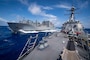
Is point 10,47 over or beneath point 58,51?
beneath

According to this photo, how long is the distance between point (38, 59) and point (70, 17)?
26.4m

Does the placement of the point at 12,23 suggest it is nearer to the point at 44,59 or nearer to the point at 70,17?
the point at 70,17

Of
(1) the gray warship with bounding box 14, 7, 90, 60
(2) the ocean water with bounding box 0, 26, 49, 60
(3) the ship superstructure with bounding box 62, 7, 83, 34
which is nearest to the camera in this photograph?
(1) the gray warship with bounding box 14, 7, 90, 60

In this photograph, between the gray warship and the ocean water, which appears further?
the ocean water

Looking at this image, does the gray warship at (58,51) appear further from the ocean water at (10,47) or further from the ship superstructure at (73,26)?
the ship superstructure at (73,26)

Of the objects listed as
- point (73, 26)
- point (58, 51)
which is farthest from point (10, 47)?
point (73, 26)

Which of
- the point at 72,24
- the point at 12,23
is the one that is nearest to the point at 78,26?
the point at 72,24

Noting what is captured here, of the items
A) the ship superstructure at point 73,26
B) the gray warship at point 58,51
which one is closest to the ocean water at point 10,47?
the gray warship at point 58,51

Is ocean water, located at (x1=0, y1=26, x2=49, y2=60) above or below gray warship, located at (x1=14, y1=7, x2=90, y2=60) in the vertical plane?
below

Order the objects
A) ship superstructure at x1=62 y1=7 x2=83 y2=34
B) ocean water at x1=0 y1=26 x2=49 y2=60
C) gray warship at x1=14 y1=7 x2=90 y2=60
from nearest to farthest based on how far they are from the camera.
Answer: gray warship at x1=14 y1=7 x2=90 y2=60, ocean water at x1=0 y1=26 x2=49 y2=60, ship superstructure at x1=62 y1=7 x2=83 y2=34

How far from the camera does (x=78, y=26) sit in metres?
23.0

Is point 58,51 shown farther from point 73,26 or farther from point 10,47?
point 73,26

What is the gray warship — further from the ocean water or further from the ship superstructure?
the ship superstructure

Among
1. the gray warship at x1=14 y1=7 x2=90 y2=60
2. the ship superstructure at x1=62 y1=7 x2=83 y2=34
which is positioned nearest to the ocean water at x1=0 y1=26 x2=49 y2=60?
the gray warship at x1=14 y1=7 x2=90 y2=60
